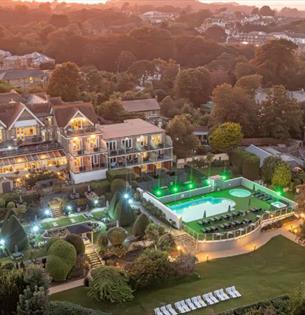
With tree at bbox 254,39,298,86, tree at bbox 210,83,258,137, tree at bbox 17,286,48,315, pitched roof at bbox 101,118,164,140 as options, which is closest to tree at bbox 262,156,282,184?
tree at bbox 210,83,258,137

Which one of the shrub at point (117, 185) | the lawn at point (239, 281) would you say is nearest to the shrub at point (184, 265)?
the lawn at point (239, 281)

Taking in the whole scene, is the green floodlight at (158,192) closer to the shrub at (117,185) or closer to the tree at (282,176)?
the shrub at (117,185)

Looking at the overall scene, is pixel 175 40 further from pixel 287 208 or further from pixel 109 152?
pixel 287 208

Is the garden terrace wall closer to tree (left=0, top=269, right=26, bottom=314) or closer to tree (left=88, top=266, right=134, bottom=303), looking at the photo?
tree (left=88, top=266, right=134, bottom=303)

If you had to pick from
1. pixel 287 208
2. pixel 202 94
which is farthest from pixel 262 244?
pixel 202 94

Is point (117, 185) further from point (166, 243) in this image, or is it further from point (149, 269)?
point (149, 269)
